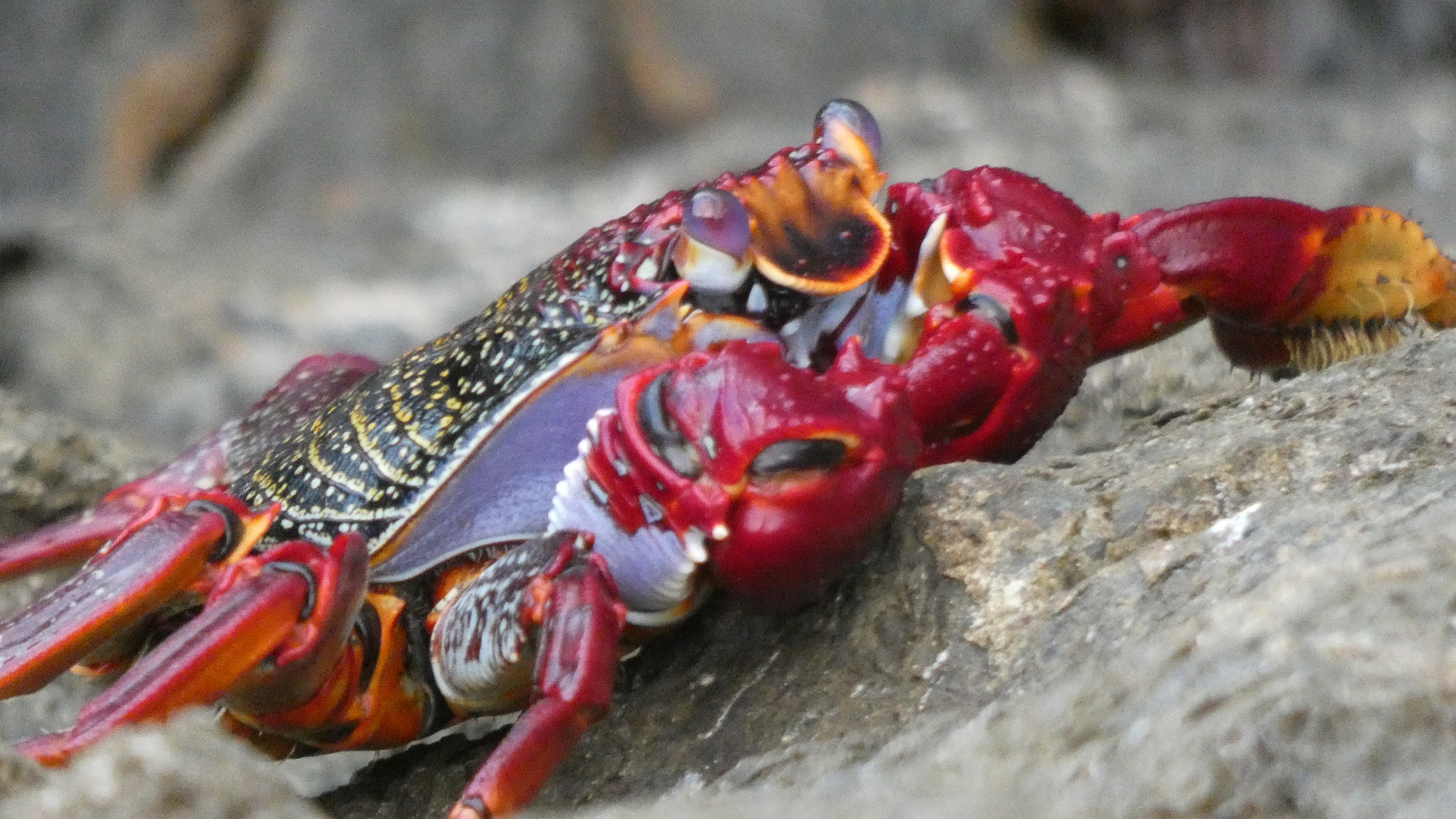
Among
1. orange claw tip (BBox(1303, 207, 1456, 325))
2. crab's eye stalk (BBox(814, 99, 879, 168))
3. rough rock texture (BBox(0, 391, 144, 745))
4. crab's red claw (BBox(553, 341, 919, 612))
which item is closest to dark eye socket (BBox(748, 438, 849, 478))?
crab's red claw (BBox(553, 341, 919, 612))

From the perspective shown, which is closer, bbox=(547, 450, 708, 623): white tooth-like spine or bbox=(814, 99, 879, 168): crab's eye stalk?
bbox=(547, 450, 708, 623): white tooth-like spine

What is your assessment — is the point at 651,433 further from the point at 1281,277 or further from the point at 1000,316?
the point at 1281,277

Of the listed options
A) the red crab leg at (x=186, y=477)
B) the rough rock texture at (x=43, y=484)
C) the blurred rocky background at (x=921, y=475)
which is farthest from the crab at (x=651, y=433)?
the rough rock texture at (x=43, y=484)

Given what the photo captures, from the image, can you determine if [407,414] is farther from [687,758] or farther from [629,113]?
[629,113]

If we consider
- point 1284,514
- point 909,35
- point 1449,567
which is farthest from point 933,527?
point 909,35

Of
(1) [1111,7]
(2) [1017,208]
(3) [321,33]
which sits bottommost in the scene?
(1) [1111,7]

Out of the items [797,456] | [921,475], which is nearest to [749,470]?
[797,456]

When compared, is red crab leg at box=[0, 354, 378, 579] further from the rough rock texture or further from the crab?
the crab
